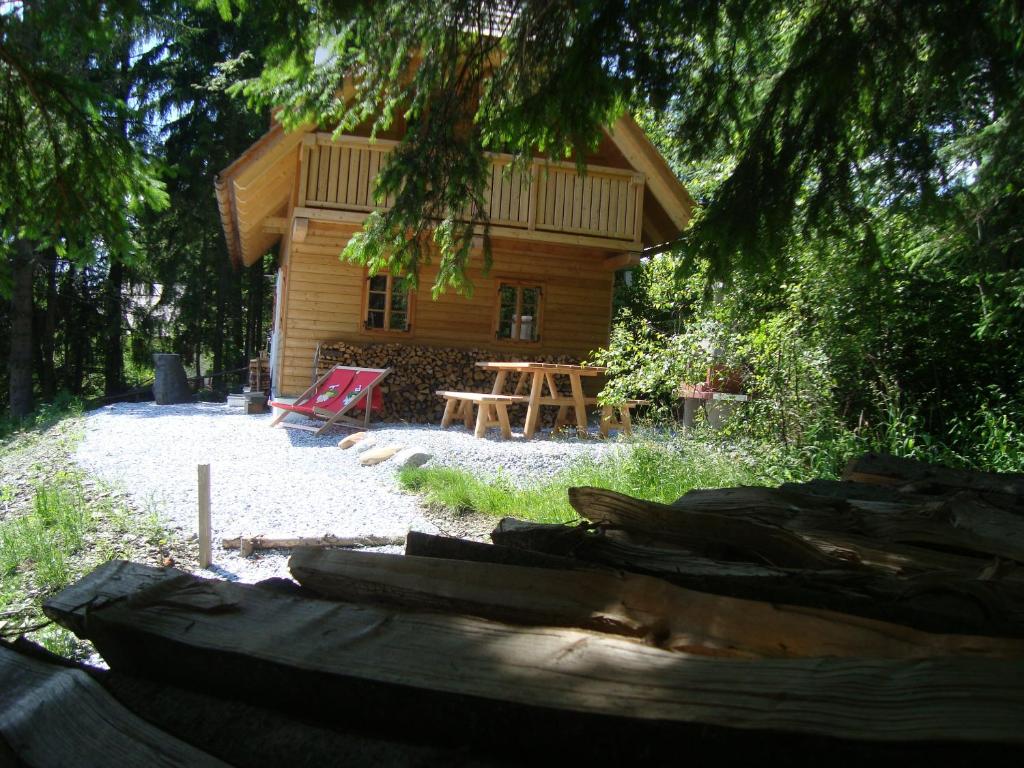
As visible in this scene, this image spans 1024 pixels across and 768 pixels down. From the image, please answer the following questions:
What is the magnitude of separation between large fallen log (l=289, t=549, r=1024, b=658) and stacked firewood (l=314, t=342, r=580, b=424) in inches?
480

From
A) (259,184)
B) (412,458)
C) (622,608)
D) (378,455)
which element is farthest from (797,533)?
(259,184)

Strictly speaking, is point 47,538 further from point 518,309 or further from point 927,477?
point 518,309

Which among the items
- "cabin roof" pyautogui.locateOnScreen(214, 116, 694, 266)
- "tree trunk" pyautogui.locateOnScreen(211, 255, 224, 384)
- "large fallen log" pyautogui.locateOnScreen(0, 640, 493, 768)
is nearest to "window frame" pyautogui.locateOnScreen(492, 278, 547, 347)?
"cabin roof" pyautogui.locateOnScreen(214, 116, 694, 266)

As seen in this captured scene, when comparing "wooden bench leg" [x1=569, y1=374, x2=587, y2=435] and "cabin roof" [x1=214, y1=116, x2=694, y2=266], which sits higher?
"cabin roof" [x1=214, y1=116, x2=694, y2=266]

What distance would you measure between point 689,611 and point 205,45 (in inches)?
1051

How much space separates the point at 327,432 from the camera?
11.7m

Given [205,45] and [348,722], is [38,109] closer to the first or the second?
[348,722]

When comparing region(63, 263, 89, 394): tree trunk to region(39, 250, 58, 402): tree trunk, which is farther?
region(63, 263, 89, 394): tree trunk

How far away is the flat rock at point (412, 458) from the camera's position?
8779 millimetres

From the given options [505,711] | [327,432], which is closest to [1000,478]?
[505,711]

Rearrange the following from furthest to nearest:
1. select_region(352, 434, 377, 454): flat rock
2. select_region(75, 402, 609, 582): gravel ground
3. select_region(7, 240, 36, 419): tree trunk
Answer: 1. select_region(7, 240, 36, 419): tree trunk
2. select_region(352, 434, 377, 454): flat rock
3. select_region(75, 402, 609, 582): gravel ground

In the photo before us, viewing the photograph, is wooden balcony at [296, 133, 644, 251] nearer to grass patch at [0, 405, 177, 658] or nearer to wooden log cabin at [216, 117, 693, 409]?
wooden log cabin at [216, 117, 693, 409]

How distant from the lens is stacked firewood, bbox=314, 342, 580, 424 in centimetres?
1404

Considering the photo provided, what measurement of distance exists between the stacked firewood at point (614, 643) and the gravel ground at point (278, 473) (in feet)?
12.0
